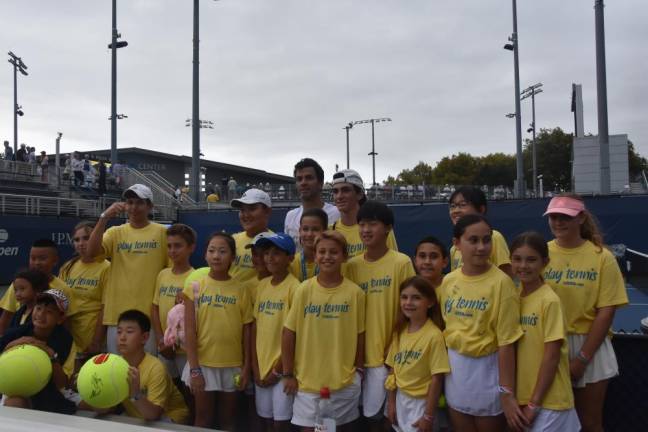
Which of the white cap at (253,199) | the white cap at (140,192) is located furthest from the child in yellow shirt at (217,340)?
the white cap at (140,192)

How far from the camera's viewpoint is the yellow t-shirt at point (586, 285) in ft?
10.4

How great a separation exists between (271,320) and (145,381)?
988 millimetres

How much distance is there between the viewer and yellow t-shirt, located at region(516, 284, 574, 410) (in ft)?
9.52

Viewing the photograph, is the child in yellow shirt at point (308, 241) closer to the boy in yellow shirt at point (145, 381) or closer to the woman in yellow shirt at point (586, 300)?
the boy in yellow shirt at point (145, 381)

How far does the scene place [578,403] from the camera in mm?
3205

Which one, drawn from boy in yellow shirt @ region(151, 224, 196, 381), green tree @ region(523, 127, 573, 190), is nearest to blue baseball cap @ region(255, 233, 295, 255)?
boy in yellow shirt @ region(151, 224, 196, 381)

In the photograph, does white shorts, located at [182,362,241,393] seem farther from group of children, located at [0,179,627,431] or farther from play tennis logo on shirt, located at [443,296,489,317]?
play tennis logo on shirt, located at [443,296,489,317]

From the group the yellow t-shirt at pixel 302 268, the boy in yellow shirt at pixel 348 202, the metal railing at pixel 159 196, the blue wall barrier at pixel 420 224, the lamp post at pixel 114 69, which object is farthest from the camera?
the metal railing at pixel 159 196

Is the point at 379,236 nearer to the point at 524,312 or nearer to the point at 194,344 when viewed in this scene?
the point at 524,312

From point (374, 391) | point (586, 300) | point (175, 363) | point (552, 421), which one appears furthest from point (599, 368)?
point (175, 363)

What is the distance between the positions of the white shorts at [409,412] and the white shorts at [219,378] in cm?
124

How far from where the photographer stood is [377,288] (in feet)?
11.7

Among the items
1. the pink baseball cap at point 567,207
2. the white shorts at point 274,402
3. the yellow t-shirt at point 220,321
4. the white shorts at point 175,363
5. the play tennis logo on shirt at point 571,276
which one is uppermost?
the pink baseball cap at point 567,207

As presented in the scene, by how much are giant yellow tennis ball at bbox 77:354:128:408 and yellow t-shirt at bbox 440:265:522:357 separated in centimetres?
187
